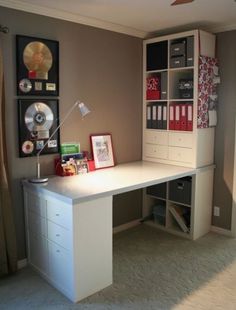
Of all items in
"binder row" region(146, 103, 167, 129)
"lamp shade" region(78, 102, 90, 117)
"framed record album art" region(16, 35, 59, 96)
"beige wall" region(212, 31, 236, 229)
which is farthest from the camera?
"binder row" region(146, 103, 167, 129)

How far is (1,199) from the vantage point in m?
2.51

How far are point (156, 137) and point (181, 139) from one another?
0.34 metres

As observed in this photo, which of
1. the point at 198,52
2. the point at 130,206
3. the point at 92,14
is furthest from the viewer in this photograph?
the point at 130,206

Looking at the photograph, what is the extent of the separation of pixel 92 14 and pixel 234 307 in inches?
105

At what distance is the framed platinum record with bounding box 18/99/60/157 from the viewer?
269 centimetres

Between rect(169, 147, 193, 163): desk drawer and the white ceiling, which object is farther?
rect(169, 147, 193, 163): desk drawer

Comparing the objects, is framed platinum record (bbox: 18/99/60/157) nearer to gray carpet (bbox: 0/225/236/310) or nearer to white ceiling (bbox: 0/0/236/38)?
white ceiling (bbox: 0/0/236/38)

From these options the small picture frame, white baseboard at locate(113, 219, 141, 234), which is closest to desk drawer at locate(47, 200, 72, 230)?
the small picture frame

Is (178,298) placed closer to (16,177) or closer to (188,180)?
(188,180)

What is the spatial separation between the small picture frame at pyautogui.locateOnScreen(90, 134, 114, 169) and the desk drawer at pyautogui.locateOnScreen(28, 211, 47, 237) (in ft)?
2.74

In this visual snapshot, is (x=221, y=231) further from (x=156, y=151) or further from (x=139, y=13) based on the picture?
(x=139, y=13)

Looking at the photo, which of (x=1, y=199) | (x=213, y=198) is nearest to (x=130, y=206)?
(x=213, y=198)

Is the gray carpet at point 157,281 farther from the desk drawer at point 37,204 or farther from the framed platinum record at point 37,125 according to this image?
the framed platinum record at point 37,125

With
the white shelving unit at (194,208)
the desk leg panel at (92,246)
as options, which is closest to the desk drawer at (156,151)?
the white shelving unit at (194,208)
